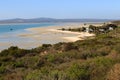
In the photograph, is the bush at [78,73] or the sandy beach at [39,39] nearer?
the bush at [78,73]

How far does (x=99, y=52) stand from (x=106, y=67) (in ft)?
17.5

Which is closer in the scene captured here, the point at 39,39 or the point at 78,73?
the point at 78,73

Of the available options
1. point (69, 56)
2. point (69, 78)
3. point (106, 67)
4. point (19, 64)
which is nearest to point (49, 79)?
point (69, 78)

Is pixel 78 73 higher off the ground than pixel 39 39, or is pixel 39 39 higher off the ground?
pixel 78 73

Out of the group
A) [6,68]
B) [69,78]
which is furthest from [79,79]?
[6,68]

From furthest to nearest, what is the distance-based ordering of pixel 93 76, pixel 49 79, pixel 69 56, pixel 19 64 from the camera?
pixel 69 56, pixel 19 64, pixel 93 76, pixel 49 79

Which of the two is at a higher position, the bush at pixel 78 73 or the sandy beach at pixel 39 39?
the bush at pixel 78 73

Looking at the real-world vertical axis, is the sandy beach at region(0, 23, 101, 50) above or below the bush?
below

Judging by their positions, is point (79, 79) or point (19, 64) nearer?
point (79, 79)

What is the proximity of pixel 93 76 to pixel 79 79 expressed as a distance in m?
0.51

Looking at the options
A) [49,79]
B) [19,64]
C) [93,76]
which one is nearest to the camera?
[49,79]

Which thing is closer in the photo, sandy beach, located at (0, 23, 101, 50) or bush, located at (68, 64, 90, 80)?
bush, located at (68, 64, 90, 80)

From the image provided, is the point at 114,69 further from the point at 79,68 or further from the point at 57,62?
the point at 57,62

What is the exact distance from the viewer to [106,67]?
916 centimetres
